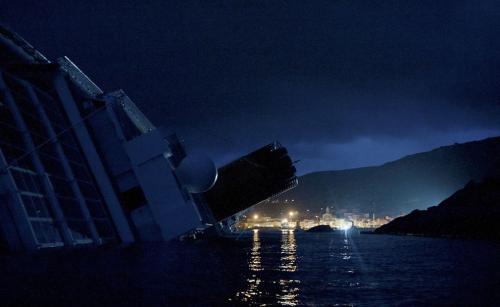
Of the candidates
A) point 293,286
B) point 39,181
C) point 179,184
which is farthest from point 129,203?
point 293,286

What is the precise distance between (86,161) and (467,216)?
9218 centimetres

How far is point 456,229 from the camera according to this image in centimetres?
9325

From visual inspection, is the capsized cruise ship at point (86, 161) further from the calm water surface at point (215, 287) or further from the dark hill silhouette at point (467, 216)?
the dark hill silhouette at point (467, 216)

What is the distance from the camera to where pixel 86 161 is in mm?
28281

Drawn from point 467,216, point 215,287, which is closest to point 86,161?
point 215,287

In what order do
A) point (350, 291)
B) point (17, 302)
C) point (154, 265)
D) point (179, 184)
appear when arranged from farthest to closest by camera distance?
1. point (179, 184)
2. point (154, 265)
3. point (350, 291)
4. point (17, 302)

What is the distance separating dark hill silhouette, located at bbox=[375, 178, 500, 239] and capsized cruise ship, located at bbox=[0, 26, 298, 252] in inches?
2943

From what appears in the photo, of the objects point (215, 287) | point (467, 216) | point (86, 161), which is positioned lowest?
point (467, 216)

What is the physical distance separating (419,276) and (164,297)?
9.96 metres

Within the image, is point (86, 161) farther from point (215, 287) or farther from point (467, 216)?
point (467, 216)

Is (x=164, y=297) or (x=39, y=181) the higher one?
(x=39, y=181)

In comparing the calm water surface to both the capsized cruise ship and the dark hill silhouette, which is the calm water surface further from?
the dark hill silhouette

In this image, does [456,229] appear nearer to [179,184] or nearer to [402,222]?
[402,222]

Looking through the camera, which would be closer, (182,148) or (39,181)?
(39,181)
